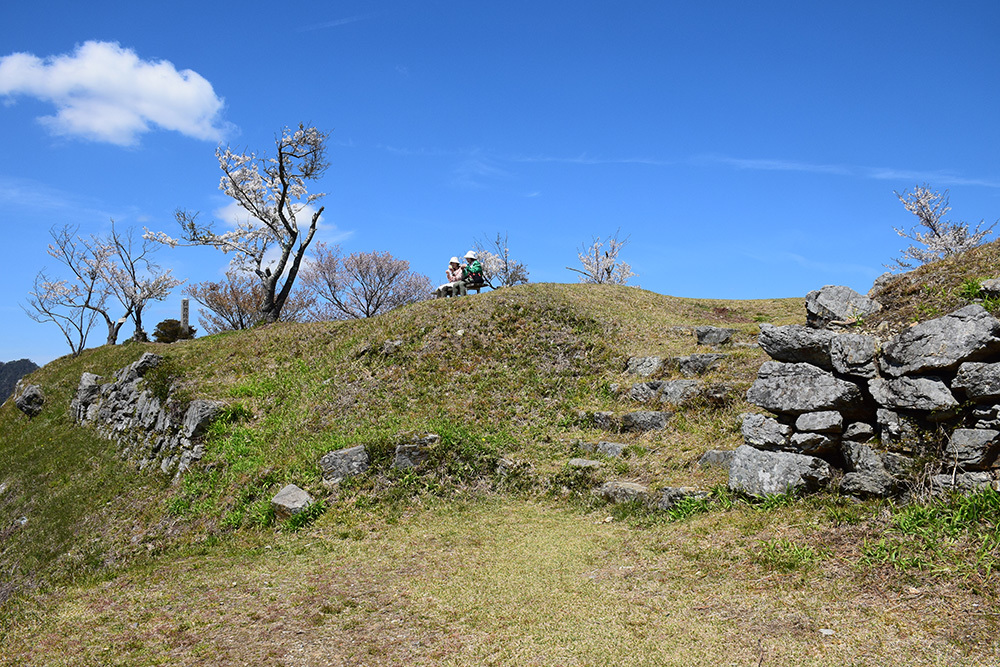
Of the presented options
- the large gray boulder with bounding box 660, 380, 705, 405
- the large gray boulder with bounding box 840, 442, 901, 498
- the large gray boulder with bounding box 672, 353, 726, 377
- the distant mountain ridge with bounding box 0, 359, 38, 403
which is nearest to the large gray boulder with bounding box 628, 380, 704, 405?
the large gray boulder with bounding box 660, 380, 705, 405

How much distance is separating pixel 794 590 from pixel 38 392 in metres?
23.9

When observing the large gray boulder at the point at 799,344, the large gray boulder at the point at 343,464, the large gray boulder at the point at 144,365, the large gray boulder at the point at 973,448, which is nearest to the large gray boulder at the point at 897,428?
the large gray boulder at the point at 973,448

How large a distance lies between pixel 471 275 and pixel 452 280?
725mm

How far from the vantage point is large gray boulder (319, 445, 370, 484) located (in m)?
10.4

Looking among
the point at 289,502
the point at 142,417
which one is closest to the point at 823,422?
the point at 289,502

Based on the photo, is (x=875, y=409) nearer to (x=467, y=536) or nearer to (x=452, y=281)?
(x=467, y=536)

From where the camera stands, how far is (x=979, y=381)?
639 centimetres

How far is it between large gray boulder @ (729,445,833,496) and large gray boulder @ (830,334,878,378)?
3.88ft

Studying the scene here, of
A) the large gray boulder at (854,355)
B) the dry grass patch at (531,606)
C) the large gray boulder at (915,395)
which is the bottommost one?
the dry grass patch at (531,606)

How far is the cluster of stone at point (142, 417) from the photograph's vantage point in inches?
534

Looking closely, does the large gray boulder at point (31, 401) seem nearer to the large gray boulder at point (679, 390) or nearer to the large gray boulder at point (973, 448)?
the large gray boulder at point (679, 390)

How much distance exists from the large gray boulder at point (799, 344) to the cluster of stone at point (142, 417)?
36.9 ft

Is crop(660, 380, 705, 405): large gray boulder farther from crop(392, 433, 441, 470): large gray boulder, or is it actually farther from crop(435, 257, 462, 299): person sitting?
crop(435, 257, 462, 299): person sitting

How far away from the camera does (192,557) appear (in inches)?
350
